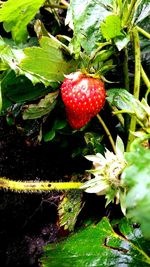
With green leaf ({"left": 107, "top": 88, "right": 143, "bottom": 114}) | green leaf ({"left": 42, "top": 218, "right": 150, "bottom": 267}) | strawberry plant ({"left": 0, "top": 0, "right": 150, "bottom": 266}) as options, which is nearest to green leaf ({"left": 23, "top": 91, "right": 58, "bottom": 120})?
strawberry plant ({"left": 0, "top": 0, "right": 150, "bottom": 266})

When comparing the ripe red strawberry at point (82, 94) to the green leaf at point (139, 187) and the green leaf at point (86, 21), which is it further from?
the green leaf at point (139, 187)

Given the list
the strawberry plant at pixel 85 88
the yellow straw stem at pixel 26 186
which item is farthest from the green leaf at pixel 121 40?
the yellow straw stem at pixel 26 186

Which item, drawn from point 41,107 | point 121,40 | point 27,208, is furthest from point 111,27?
point 27,208

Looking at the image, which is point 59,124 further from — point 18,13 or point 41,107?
point 18,13

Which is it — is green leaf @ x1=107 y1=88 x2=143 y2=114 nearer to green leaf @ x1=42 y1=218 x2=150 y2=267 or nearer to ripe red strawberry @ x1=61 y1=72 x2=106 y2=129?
ripe red strawberry @ x1=61 y1=72 x2=106 y2=129

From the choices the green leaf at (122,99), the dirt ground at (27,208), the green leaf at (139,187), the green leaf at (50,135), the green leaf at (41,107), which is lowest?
the dirt ground at (27,208)

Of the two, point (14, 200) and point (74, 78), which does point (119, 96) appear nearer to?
point (74, 78)

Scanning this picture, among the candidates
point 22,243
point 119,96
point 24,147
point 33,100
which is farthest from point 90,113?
point 22,243
